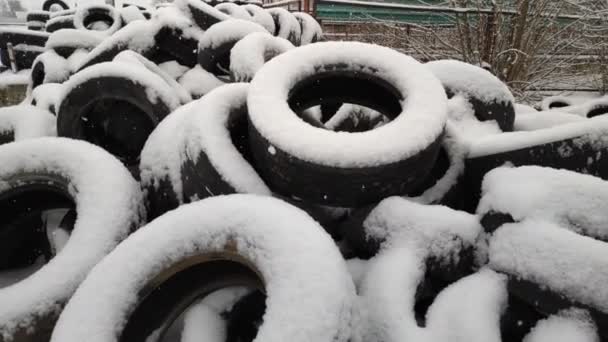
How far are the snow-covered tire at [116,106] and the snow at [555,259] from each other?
1.40 m

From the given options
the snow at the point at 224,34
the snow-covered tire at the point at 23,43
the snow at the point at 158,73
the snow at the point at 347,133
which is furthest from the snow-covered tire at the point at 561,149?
the snow-covered tire at the point at 23,43

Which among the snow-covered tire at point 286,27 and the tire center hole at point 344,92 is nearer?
the tire center hole at point 344,92

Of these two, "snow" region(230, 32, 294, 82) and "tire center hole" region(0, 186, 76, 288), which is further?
"snow" region(230, 32, 294, 82)

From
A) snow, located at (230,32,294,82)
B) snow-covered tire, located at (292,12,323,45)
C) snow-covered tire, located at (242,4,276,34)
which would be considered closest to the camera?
snow, located at (230,32,294,82)

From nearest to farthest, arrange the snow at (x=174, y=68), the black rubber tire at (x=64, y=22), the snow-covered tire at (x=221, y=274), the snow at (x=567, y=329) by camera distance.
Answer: the snow-covered tire at (x=221, y=274), the snow at (x=567, y=329), the snow at (x=174, y=68), the black rubber tire at (x=64, y=22)

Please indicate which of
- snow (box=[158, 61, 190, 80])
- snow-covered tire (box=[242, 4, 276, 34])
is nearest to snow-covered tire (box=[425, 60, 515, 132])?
snow (box=[158, 61, 190, 80])

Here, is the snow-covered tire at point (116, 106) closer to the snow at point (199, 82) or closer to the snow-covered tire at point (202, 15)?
the snow at point (199, 82)

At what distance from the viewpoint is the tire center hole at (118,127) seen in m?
1.97

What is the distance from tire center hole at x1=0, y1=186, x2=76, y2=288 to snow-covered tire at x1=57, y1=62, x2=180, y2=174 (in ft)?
1.30

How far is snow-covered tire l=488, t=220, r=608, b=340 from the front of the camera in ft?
3.37

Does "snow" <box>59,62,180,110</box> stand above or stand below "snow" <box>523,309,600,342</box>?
above

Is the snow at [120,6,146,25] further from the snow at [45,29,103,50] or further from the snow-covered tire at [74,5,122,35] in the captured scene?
the snow at [45,29,103,50]

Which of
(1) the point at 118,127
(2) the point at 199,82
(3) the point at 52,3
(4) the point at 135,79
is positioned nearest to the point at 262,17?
(2) the point at 199,82

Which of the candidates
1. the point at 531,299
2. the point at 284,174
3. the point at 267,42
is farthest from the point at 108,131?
the point at 531,299
